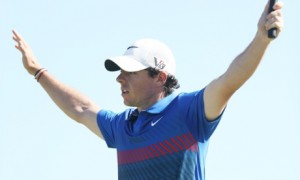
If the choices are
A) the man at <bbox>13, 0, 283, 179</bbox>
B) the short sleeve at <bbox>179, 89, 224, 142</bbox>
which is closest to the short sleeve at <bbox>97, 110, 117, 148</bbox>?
the man at <bbox>13, 0, 283, 179</bbox>

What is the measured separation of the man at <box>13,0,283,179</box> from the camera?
7.97 m

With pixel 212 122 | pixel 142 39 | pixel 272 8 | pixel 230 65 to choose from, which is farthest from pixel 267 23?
pixel 142 39

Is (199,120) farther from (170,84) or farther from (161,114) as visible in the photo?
(170,84)

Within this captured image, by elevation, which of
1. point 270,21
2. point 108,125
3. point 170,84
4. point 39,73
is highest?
point 270,21

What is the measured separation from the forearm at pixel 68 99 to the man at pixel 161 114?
12 cm

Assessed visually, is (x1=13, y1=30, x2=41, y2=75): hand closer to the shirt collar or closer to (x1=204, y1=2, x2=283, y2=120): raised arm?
the shirt collar

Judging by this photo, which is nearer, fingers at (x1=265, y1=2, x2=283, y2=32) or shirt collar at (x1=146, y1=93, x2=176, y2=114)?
fingers at (x1=265, y1=2, x2=283, y2=32)

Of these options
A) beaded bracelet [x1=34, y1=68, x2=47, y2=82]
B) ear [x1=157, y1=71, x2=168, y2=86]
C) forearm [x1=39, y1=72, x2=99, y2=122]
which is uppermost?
beaded bracelet [x1=34, y1=68, x2=47, y2=82]

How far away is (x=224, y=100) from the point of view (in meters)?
8.12

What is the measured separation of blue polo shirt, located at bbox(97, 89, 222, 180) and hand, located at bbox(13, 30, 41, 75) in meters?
2.25

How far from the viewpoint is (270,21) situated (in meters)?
7.21

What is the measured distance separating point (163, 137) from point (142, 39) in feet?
4.91

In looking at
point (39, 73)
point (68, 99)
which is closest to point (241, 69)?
point (68, 99)

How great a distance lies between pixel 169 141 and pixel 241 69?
139cm
